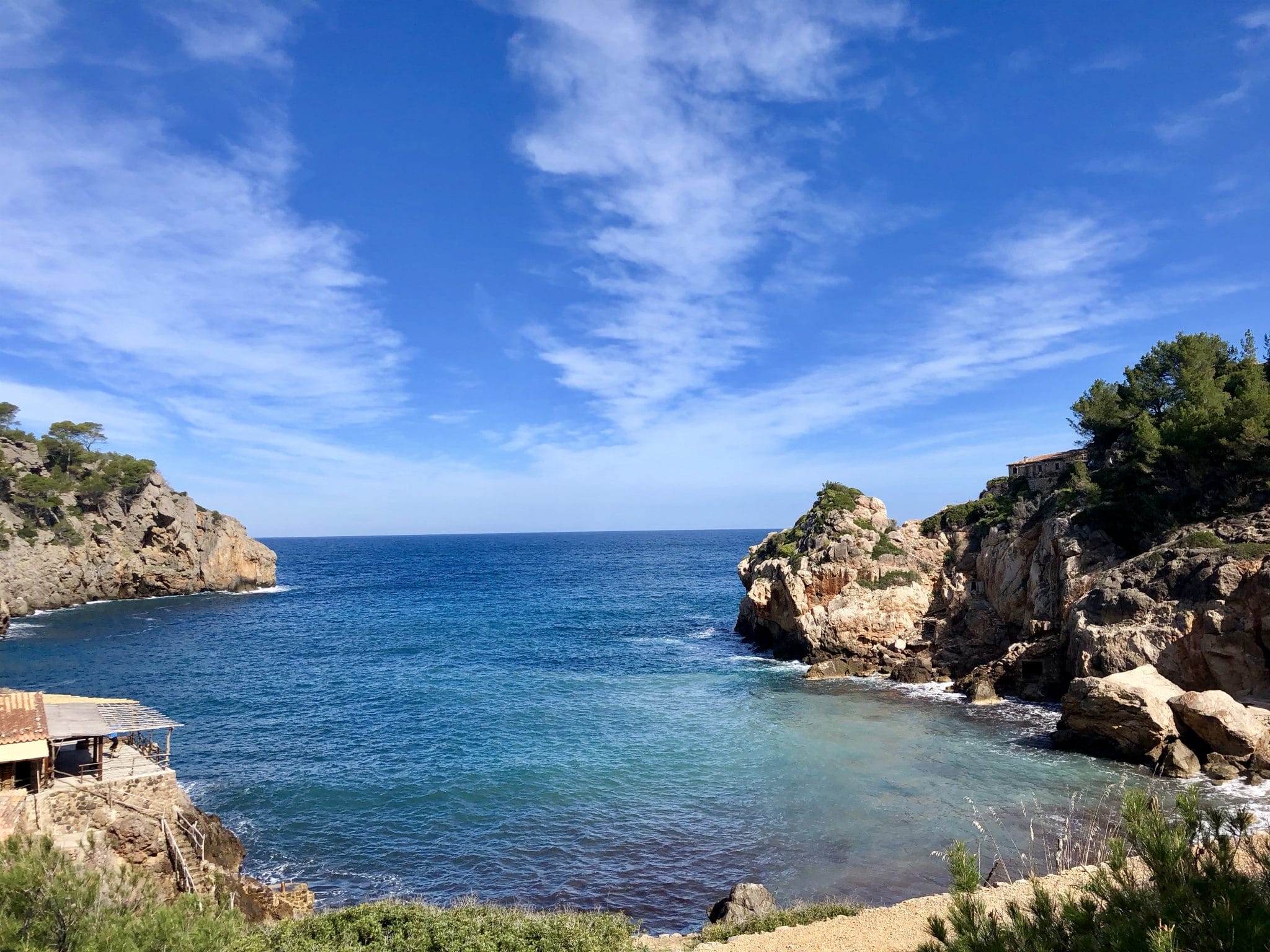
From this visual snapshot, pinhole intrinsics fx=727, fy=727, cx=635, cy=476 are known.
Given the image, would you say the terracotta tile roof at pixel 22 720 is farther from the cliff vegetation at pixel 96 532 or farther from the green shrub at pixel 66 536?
the green shrub at pixel 66 536

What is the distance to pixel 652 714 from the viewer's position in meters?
39.5

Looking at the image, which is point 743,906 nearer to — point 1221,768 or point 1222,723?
point 1221,768

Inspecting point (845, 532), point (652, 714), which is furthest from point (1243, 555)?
point (652, 714)

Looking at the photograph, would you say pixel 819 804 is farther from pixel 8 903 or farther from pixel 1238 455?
pixel 1238 455

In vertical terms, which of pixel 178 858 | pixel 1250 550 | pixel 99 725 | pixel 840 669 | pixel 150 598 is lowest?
pixel 840 669

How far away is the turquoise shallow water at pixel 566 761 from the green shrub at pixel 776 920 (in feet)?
6.89

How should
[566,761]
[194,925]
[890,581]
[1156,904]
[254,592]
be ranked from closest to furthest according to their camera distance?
[1156,904] < [194,925] < [566,761] < [890,581] < [254,592]

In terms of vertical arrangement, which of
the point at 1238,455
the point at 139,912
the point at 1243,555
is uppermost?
the point at 1238,455

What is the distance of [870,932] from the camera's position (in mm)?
16578

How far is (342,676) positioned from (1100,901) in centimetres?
4698

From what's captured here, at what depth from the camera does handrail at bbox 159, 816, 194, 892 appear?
785 inches

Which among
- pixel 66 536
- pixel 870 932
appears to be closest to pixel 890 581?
pixel 870 932

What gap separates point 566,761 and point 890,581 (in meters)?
28.7

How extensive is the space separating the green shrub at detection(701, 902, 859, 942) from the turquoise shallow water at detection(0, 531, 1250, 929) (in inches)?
82.7
